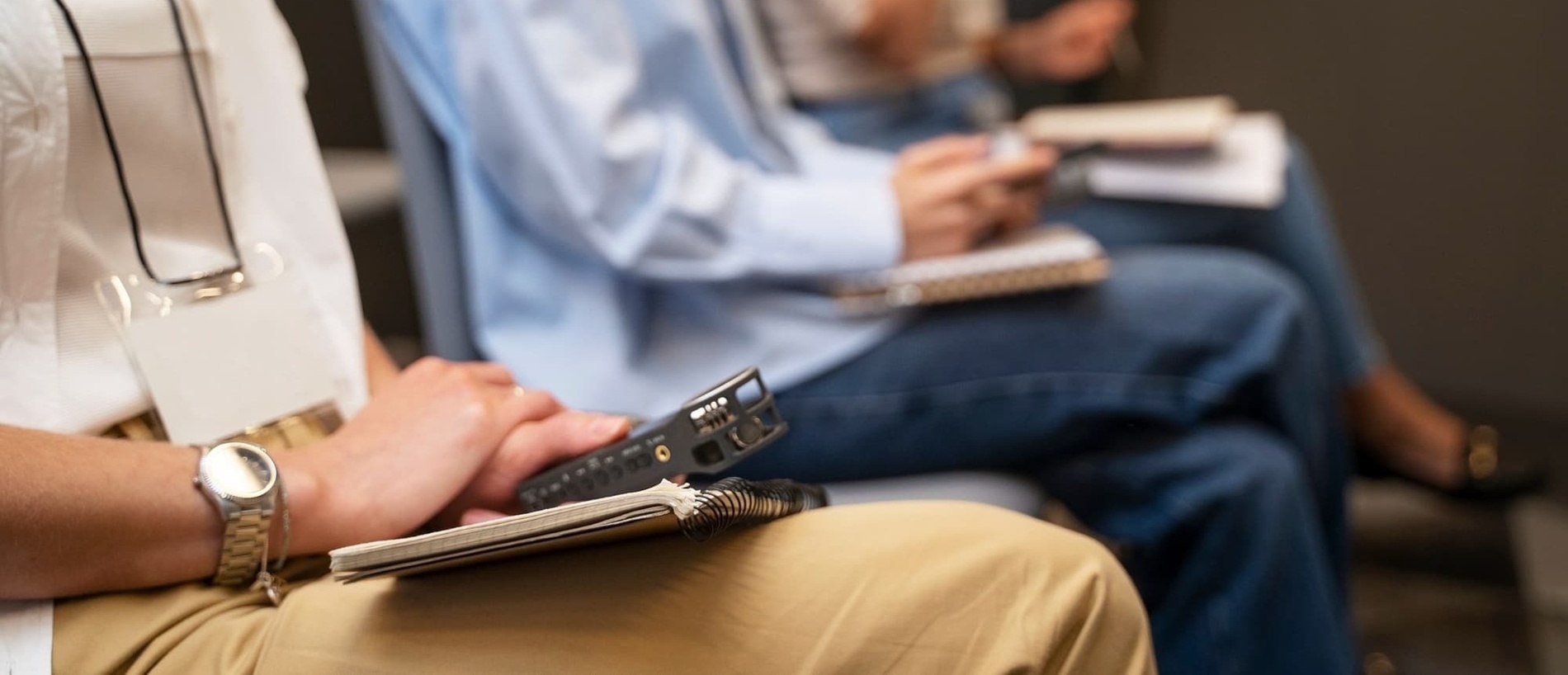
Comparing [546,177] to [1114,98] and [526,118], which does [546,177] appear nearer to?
[526,118]

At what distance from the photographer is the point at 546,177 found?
0.87 m

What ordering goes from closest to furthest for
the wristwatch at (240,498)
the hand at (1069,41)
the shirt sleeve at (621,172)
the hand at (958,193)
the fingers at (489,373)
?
1. the wristwatch at (240,498)
2. the fingers at (489,373)
3. the shirt sleeve at (621,172)
4. the hand at (958,193)
5. the hand at (1069,41)

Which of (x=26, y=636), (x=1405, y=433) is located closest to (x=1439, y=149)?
(x=1405, y=433)

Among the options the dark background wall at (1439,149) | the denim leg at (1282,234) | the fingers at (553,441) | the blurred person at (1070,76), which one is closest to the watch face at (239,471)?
the fingers at (553,441)

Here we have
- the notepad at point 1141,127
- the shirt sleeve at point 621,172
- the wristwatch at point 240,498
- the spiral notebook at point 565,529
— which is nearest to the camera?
the spiral notebook at point 565,529

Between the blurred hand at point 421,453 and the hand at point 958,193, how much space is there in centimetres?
41

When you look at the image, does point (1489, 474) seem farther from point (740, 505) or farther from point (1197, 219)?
point (740, 505)

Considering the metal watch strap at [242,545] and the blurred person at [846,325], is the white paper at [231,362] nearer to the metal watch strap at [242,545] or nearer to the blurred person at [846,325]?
the metal watch strap at [242,545]

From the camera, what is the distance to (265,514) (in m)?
0.53

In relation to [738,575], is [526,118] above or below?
above

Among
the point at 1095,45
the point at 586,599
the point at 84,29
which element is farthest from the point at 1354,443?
the point at 84,29

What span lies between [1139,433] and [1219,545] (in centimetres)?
10

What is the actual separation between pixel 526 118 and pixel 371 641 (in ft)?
1.51

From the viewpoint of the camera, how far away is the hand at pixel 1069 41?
146 cm
